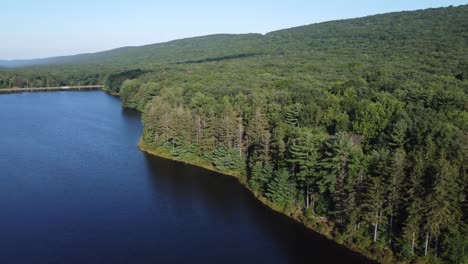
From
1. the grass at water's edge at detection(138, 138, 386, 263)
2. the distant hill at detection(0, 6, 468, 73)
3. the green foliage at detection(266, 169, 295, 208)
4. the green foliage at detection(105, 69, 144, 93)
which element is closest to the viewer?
the grass at water's edge at detection(138, 138, 386, 263)

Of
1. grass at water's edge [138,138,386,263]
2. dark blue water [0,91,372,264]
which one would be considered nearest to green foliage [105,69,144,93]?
dark blue water [0,91,372,264]

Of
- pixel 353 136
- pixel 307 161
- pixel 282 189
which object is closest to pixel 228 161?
pixel 282 189

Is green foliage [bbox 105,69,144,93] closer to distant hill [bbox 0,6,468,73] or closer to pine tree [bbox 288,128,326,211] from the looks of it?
distant hill [bbox 0,6,468,73]

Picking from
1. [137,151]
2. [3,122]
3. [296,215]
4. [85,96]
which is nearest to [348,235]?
[296,215]

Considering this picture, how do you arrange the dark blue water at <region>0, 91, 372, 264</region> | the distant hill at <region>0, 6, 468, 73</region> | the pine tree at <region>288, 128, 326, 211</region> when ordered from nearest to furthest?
the dark blue water at <region>0, 91, 372, 264</region> → the pine tree at <region>288, 128, 326, 211</region> → the distant hill at <region>0, 6, 468, 73</region>

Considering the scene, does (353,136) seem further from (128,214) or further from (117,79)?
(117,79)

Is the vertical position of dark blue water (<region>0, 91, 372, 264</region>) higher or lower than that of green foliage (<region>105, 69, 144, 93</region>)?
lower

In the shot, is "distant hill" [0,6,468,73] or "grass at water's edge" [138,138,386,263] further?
"distant hill" [0,6,468,73]

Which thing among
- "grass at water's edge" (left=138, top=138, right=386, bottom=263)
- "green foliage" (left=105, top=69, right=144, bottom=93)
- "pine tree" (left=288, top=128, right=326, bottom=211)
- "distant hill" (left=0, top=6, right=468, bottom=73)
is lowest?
"grass at water's edge" (left=138, top=138, right=386, bottom=263)
